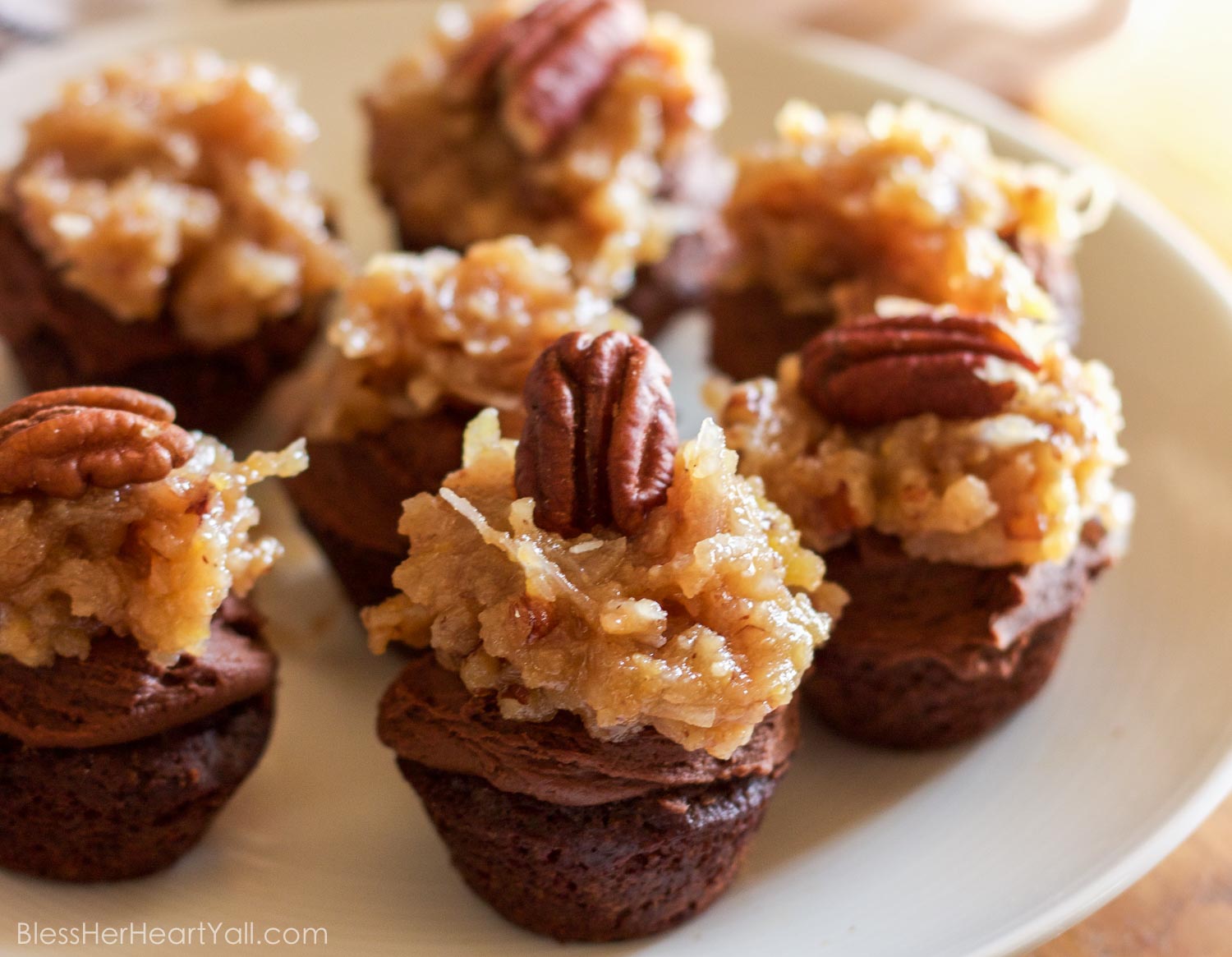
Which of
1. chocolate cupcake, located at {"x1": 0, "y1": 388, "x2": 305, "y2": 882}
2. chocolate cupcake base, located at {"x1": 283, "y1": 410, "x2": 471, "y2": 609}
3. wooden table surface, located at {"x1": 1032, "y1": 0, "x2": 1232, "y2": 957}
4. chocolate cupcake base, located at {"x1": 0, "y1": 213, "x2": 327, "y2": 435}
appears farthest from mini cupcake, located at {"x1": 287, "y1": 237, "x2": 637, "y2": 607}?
wooden table surface, located at {"x1": 1032, "y1": 0, "x2": 1232, "y2": 957}

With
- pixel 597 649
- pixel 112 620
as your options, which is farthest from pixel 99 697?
pixel 597 649

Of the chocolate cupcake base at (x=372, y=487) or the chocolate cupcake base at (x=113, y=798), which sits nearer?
the chocolate cupcake base at (x=113, y=798)

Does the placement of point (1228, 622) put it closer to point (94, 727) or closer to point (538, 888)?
point (538, 888)

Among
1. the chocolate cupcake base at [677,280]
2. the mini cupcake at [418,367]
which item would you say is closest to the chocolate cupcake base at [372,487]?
the mini cupcake at [418,367]

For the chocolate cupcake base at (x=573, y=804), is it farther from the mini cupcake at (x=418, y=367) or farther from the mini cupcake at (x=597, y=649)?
the mini cupcake at (x=418, y=367)

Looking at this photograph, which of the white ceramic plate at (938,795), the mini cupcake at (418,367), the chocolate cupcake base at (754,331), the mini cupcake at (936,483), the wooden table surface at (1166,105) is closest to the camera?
the white ceramic plate at (938,795)
